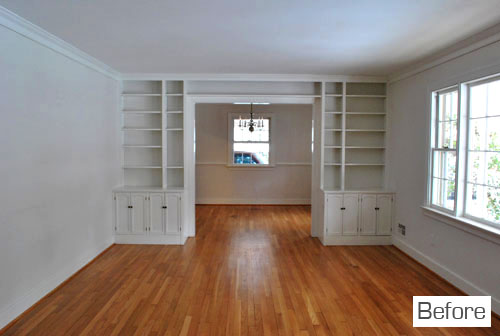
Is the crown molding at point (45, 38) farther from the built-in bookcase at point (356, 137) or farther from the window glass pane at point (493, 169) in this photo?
the window glass pane at point (493, 169)

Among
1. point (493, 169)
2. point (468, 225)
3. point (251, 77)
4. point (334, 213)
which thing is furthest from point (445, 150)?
point (251, 77)

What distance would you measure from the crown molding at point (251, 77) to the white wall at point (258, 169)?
329 cm

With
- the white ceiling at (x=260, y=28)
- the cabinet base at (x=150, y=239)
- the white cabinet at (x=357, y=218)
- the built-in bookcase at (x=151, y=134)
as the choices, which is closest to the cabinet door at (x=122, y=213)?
the cabinet base at (x=150, y=239)

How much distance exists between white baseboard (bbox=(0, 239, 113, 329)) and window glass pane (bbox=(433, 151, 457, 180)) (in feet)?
15.1

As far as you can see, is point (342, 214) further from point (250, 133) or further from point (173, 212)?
point (250, 133)

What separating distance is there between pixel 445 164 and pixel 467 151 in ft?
1.47

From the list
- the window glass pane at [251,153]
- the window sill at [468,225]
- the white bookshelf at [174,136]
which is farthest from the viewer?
the window glass pane at [251,153]

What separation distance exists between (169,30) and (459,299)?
3.95 m

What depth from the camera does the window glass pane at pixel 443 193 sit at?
12.6ft

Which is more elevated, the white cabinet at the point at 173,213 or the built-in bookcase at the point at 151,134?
the built-in bookcase at the point at 151,134

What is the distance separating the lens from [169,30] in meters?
3.19

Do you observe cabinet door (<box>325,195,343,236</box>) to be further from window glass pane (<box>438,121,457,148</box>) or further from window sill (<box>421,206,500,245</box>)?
window glass pane (<box>438,121,457,148</box>)

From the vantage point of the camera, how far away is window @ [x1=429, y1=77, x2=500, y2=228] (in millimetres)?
3227

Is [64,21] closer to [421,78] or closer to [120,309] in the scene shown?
[120,309]
